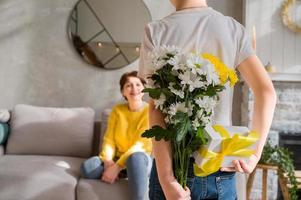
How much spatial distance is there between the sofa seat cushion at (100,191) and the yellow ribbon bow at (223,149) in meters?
1.63

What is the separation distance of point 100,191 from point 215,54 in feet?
5.60

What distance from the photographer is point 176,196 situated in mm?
838

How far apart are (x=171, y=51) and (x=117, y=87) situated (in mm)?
2755

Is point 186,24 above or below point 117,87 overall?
above

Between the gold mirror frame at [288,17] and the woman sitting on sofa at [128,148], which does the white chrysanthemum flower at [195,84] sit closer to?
the woman sitting on sofa at [128,148]

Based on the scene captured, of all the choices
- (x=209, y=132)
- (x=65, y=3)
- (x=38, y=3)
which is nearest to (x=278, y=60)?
(x=65, y=3)

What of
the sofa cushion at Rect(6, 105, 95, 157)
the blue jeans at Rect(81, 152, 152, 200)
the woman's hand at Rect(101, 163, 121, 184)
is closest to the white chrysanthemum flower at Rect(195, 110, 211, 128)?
the blue jeans at Rect(81, 152, 152, 200)

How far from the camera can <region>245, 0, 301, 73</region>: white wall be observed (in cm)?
321

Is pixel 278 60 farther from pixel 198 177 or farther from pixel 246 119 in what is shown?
pixel 198 177

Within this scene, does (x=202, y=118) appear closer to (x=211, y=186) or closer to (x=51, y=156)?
(x=211, y=186)

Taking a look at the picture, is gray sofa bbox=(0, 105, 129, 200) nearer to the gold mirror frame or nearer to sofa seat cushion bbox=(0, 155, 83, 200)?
A: sofa seat cushion bbox=(0, 155, 83, 200)

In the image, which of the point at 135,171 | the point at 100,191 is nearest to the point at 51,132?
the point at 100,191

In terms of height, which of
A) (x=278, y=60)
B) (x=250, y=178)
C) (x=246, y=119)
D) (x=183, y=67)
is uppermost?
(x=183, y=67)

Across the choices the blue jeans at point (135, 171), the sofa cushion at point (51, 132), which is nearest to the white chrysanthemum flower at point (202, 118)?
the blue jeans at point (135, 171)
